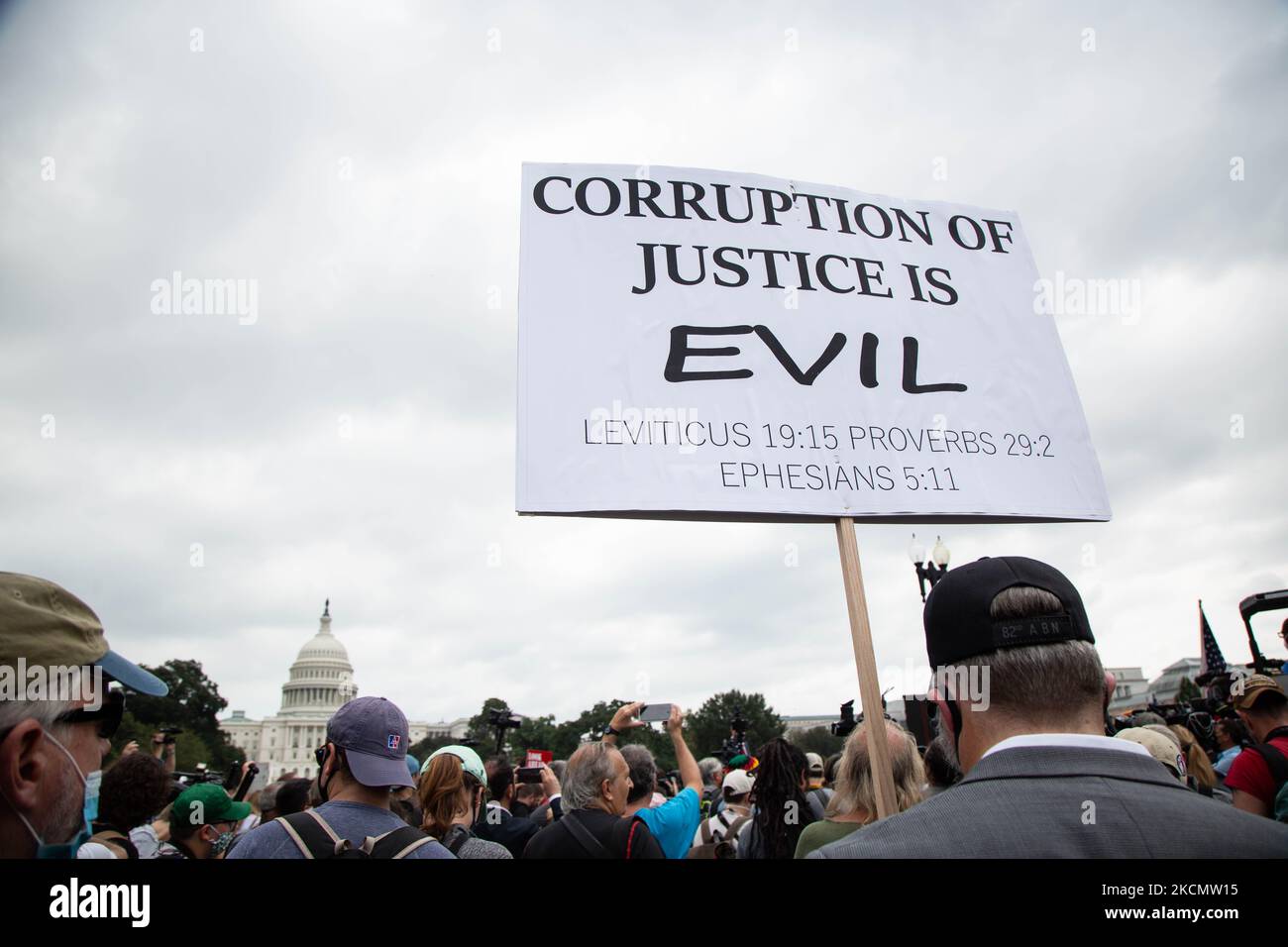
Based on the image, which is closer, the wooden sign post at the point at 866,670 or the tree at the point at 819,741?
the wooden sign post at the point at 866,670

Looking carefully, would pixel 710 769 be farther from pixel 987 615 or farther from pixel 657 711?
pixel 987 615

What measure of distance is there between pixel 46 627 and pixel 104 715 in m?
0.26

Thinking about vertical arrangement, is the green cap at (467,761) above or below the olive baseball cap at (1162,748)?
above

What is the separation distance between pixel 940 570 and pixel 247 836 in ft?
34.7

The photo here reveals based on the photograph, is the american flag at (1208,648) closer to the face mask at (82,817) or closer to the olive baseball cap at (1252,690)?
the olive baseball cap at (1252,690)

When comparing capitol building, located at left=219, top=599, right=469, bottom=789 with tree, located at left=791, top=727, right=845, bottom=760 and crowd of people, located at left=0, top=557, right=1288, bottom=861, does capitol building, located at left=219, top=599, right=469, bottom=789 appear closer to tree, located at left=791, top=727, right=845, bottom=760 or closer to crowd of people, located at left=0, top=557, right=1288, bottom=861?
tree, located at left=791, top=727, right=845, bottom=760

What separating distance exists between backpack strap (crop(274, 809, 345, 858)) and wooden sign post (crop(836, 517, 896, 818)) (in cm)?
195

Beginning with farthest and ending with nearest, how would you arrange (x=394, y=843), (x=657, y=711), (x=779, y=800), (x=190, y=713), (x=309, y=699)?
(x=309, y=699) < (x=190, y=713) < (x=657, y=711) < (x=779, y=800) < (x=394, y=843)

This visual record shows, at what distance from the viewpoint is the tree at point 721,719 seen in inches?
3777

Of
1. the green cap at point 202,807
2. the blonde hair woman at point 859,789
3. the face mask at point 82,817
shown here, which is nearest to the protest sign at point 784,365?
the blonde hair woman at point 859,789

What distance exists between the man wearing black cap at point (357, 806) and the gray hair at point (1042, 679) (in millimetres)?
2050

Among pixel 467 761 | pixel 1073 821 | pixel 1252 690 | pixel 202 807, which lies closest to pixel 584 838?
pixel 467 761

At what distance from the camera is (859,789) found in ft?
11.7
